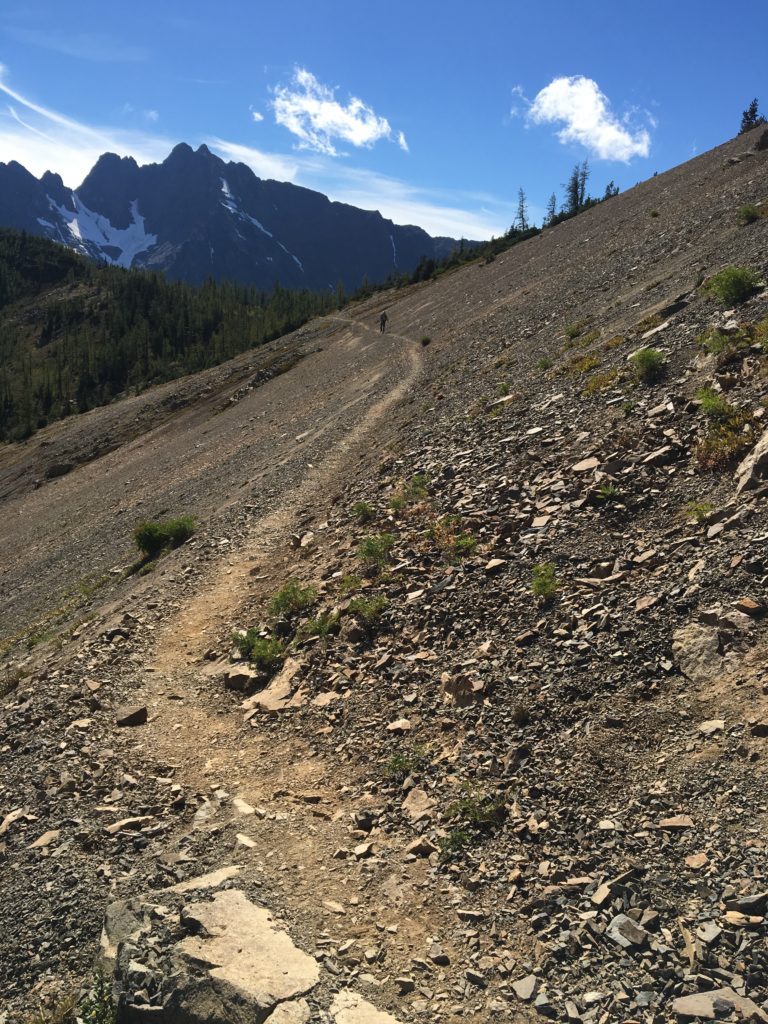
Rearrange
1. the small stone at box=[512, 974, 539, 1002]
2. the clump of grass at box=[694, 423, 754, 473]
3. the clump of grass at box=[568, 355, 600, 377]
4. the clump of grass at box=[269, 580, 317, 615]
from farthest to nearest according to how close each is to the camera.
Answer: the clump of grass at box=[568, 355, 600, 377] < the clump of grass at box=[269, 580, 317, 615] < the clump of grass at box=[694, 423, 754, 473] < the small stone at box=[512, 974, 539, 1002]

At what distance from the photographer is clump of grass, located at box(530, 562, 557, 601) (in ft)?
33.8

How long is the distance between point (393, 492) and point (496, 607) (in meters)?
6.90

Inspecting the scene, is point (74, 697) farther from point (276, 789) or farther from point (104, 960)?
point (104, 960)

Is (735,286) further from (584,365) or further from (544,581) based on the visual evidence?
(544,581)

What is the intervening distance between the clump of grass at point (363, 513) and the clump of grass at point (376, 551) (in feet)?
6.59

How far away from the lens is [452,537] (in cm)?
1328

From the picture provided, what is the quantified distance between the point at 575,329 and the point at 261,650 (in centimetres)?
1703

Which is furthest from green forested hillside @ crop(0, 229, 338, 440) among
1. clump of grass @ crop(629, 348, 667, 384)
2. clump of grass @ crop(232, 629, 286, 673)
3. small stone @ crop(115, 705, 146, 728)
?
small stone @ crop(115, 705, 146, 728)

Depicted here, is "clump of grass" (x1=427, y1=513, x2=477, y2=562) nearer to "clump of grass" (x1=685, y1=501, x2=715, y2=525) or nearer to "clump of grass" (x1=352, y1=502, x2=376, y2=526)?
"clump of grass" (x1=352, y1=502, x2=376, y2=526)

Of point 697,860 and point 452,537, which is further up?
point 452,537

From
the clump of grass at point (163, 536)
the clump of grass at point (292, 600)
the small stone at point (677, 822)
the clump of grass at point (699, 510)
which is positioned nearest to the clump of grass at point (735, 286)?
the clump of grass at point (699, 510)

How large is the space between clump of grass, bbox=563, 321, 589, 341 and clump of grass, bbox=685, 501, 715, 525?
1410 centimetres

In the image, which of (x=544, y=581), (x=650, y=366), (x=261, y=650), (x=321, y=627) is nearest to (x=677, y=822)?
(x=544, y=581)

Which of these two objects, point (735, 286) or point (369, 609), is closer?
point (369, 609)
